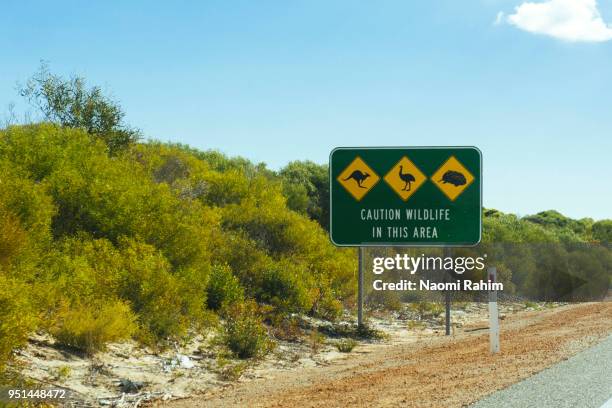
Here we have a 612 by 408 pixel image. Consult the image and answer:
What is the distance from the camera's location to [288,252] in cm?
2525

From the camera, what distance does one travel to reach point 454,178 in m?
18.5

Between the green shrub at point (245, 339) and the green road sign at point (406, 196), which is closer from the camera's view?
the green shrub at point (245, 339)

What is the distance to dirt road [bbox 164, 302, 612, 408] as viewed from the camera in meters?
9.64

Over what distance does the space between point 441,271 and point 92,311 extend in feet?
77.6

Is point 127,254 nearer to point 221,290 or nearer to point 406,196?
point 221,290

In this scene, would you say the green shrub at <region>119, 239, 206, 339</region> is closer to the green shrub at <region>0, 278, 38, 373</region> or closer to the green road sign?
the green road sign

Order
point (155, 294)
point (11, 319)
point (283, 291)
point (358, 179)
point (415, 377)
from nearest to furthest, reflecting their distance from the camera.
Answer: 1. point (11, 319)
2. point (415, 377)
3. point (155, 294)
4. point (358, 179)
5. point (283, 291)

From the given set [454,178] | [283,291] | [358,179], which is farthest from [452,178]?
[283,291]

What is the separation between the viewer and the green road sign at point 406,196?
18438 mm

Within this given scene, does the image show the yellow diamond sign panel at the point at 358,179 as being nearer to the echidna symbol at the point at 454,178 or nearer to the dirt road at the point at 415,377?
the echidna symbol at the point at 454,178

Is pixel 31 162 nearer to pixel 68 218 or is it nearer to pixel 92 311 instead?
pixel 68 218

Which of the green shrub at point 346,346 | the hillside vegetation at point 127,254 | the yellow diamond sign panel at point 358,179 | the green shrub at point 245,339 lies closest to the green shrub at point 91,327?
the hillside vegetation at point 127,254

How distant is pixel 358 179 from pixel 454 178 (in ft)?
8.02

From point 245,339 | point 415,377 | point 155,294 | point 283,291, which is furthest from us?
point 283,291
